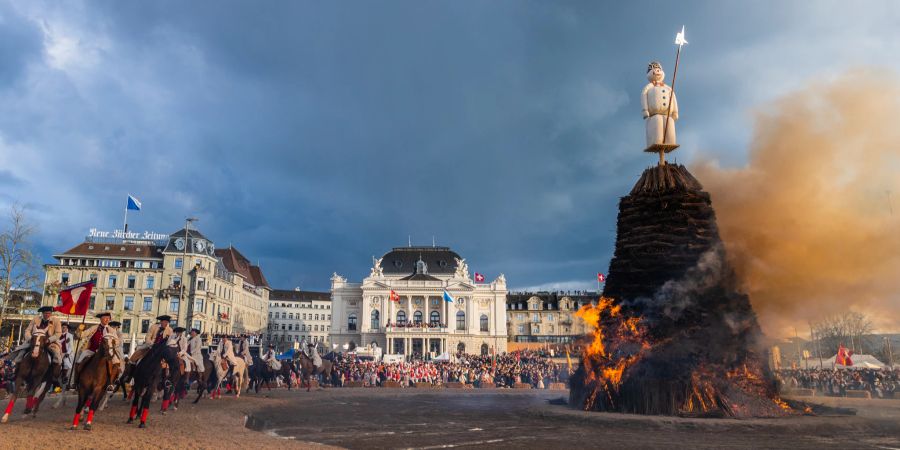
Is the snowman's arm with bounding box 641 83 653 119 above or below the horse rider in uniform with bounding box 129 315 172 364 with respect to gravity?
above

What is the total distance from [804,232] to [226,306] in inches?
3664

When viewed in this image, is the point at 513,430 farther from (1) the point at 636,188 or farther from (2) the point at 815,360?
(2) the point at 815,360

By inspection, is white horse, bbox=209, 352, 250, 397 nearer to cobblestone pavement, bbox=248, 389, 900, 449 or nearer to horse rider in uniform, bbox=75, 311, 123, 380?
cobblestone pavement, bbox=248, 389, 900, 449

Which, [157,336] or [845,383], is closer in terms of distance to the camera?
[157,336]

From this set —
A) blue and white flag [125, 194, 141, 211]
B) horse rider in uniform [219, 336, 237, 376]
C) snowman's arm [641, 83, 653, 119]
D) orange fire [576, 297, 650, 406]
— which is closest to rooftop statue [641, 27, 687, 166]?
snowman's arm [641, 83, 653, 119]

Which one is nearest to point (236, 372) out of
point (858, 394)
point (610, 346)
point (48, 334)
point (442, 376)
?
point (48, 334)

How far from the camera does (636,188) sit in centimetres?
1841

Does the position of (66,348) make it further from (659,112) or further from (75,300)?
(659,112)

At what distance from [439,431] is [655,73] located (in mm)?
14435

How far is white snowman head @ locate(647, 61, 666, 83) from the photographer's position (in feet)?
66.0

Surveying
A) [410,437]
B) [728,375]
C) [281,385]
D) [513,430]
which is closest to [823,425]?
[728,375]

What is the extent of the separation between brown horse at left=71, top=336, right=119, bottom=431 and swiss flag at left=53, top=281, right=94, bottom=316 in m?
8.21

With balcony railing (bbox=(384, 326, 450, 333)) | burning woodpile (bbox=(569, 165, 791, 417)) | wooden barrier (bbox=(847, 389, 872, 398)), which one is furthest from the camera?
balcony railing (bbox=(384, 326, 450, 333))

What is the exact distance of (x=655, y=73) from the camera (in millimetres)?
20109
